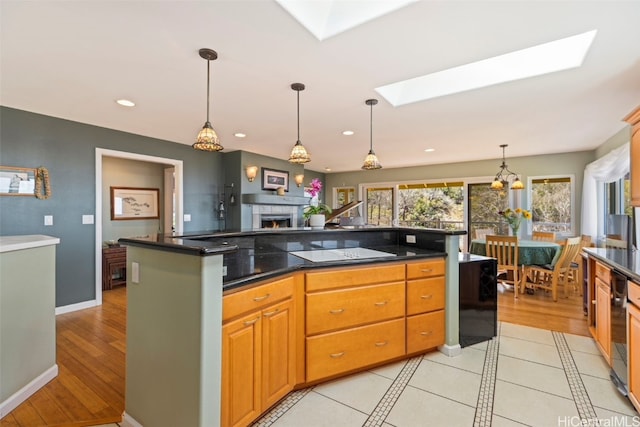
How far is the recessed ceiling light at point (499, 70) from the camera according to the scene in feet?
7.64

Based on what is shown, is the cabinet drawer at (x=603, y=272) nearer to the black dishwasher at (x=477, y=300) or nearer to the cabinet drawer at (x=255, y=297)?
the black dishwasher at (x=477, y=300)

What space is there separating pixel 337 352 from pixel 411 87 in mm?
2625

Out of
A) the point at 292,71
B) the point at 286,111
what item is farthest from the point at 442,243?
the point at 286,111

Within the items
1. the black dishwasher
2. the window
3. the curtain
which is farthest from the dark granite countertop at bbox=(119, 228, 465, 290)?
the window

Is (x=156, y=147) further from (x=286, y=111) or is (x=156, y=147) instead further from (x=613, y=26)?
(x=613, y=26)

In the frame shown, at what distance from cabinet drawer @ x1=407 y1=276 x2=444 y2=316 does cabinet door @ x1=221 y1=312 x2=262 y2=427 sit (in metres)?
1.31

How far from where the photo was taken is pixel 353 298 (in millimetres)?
2184

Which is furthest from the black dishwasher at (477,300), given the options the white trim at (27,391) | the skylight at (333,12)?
the white trim at (27,391)

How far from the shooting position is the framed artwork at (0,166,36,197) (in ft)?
10.8

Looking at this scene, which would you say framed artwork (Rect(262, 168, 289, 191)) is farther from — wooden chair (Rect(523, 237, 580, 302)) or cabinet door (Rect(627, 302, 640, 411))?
cabinet door (Rect(627, 302, 640, 411))

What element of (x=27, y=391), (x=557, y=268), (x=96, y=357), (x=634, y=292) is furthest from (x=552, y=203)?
(x=27, y=391)

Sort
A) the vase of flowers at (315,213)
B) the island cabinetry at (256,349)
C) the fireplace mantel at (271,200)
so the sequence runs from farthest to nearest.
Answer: the fireplace mantel at (271,200), the vase of flowers at (315,213), the island cabinetry at (256,349)

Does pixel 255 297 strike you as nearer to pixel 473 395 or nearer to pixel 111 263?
pixel 473 395

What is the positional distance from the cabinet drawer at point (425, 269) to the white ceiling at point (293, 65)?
60.9 inches
